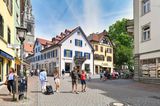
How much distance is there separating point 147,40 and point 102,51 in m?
37.8

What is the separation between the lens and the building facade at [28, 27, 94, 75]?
185 feet

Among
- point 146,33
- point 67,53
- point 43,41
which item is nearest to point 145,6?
point 146,33

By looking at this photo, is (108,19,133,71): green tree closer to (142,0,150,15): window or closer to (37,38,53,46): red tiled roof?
(37,38,53,46): red tiled roof

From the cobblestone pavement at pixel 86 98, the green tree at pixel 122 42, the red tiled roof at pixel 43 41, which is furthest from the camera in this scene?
the red tiled roof at pixel 43 41

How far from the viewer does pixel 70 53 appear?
5772 cm

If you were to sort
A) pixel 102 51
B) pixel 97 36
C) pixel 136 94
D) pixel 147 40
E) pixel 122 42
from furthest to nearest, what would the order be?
1. pixel 97 36
2. pixel 102 51
3. pixel 122 42
4. pixel 147 40
5. pixel 136 94

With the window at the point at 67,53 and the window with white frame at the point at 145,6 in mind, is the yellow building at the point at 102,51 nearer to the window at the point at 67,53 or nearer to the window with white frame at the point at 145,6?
the window at the point at 67,53

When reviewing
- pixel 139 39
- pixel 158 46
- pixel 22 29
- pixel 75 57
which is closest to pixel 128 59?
pixel 75 57

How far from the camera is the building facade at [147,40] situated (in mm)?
27547

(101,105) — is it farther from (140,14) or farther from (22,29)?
(140,14)

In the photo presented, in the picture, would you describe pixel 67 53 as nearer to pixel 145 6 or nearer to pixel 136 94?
pixel 145 6

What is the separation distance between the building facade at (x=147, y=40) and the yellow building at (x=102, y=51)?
107 feet

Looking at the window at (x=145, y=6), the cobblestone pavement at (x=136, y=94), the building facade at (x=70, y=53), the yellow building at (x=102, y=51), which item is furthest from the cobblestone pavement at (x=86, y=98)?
the yellow building at (x=102, y=51)

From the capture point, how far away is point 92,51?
6300cm
